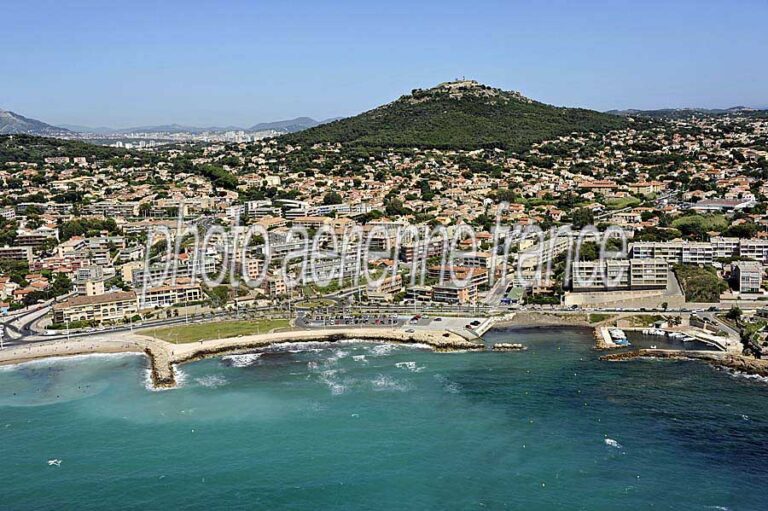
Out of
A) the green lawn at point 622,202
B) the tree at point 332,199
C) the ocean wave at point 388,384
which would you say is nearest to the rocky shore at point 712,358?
the ocean wave at point 388,384

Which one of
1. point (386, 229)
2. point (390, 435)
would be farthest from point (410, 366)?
point (386, 229)

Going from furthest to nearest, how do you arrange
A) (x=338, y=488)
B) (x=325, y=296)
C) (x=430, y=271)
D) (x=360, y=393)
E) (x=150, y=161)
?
(x=150, y=161) → (x=430, y=271) → (x=325, y=296) → (x=360, y=393) → (x=338, y=488)

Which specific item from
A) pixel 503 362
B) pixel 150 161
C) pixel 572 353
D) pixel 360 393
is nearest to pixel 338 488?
pixel 360 393

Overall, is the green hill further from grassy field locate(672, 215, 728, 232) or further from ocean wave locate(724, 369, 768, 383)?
ocean wave locate(724, 369, 768, 383)

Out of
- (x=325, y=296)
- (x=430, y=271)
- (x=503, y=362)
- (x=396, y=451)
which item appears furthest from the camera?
(x=430, y=271)

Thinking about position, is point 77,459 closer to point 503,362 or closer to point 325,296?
point 503,362

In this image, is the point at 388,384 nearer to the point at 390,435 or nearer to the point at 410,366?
the point at 410,366
